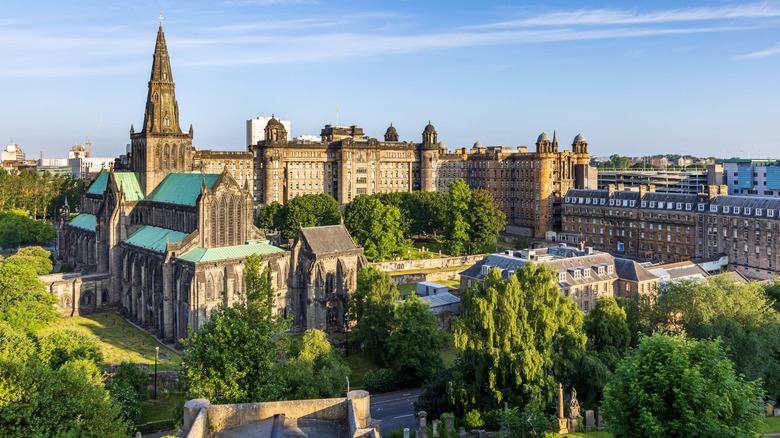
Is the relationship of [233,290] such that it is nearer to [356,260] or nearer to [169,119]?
[356,260]

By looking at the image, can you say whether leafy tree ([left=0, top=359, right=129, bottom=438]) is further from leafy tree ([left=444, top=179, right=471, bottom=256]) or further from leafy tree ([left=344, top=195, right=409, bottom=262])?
leafy tree ([left=444, top=179, right=471, bottom=256])

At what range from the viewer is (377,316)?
217 ft

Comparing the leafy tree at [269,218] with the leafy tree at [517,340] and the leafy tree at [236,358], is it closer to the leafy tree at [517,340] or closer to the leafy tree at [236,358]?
the leafy tree at [517,340]

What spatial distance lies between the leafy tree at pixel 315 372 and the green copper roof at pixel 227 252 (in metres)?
20.6

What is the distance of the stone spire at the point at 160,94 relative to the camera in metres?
91.2

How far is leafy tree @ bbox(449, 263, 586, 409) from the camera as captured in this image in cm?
4553

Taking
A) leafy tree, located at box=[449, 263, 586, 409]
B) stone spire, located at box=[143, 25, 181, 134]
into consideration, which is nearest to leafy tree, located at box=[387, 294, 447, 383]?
leafy tree, located at box=[449, 263, 586, 409]

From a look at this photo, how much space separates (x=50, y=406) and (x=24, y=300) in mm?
41229

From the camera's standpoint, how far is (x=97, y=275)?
86.6 m

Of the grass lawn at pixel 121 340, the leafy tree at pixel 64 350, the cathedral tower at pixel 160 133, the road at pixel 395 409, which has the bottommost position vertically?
the road at pixel 395 409

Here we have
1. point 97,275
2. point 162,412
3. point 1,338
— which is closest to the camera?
point 1,338

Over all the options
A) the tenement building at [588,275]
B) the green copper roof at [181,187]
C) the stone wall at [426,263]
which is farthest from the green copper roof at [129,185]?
the tenement building at [588,275]

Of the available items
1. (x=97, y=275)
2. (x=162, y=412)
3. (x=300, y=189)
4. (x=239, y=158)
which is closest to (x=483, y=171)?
(x=300, y=189)

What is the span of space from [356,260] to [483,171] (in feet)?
315
